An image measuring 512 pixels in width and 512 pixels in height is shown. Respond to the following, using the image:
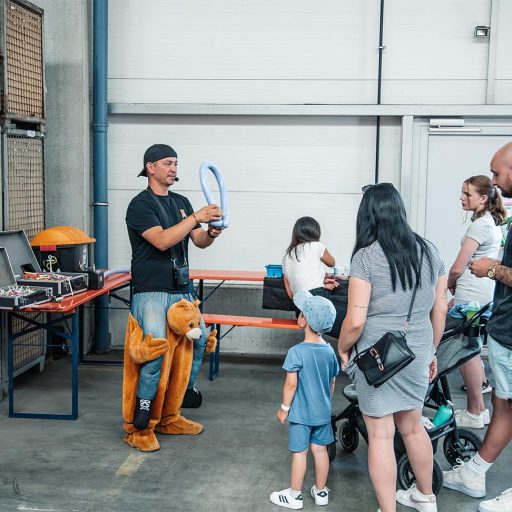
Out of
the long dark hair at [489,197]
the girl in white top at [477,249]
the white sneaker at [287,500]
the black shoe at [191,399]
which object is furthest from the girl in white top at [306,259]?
the white sneaker at [287,500]

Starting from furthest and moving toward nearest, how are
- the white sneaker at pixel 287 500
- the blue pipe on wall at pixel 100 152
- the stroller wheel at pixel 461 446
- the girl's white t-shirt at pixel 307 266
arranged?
the blue pipe on wall at pixel 100 152
the girl's white t-shirt at pixel 307 266
the stroller wheel at pixel 461 446
the white sneaker at pixel 287 500

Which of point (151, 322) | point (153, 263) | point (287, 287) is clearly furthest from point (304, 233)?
point (151, 322)

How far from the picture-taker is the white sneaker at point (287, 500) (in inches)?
168

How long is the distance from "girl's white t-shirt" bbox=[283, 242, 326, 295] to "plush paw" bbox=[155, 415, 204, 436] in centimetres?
147

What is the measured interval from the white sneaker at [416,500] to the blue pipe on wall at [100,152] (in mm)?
4286

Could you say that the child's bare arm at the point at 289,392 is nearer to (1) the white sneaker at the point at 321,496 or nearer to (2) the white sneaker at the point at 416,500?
(1) the white sneaker at the point at 321,496

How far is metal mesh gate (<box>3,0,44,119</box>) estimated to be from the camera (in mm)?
6207

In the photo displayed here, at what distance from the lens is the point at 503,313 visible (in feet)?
13.3

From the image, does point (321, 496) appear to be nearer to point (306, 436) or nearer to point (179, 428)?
point (306, 436)

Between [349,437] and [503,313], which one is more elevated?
[503,313]

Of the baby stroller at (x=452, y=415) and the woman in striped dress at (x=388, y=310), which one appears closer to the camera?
the woman in striped dress at (x=388, y=310)

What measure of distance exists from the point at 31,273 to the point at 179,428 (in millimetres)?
1699

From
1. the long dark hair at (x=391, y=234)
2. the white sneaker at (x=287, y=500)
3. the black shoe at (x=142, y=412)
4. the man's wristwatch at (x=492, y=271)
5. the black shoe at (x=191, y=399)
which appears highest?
the long dark hair at (x=391, y=234)

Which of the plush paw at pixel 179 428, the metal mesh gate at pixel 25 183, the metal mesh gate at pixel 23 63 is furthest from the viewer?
the metal mesh gate at pixel 25 183
